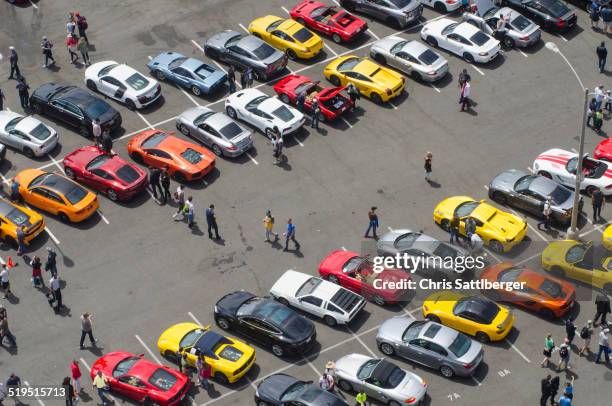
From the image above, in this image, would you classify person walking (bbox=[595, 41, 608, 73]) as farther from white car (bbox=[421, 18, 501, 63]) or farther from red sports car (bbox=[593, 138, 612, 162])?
red sports car (bbox=[593, 138, 612, 162])

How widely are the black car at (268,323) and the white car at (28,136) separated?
44.8ft

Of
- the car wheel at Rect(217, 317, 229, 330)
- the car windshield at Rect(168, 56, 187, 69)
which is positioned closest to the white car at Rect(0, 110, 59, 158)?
the car windshield at Rect(168, 56, 187, 69)

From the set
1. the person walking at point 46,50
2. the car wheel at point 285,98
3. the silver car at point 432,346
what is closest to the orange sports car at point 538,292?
the silver car at point 432,346

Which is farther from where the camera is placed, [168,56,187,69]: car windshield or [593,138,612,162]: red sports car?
[168,56,187,69]: car windshield

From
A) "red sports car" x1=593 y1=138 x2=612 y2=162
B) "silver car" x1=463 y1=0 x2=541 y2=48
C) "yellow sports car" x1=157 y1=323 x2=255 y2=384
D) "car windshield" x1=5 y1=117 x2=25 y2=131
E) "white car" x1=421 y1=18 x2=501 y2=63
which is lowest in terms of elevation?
"yellow sports car" x1=157 y1=323 x2=255 y2=384

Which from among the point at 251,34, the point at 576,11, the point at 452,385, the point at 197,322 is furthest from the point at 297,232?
the point at 576,11

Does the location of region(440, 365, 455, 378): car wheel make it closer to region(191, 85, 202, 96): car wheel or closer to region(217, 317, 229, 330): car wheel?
region(217, 317, 229, 330): car wheel

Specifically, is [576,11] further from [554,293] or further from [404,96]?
[554,293]

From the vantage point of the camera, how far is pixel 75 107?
5612 centimetres

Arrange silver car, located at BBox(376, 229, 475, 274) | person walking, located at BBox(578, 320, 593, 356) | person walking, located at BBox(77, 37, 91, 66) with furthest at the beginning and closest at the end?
person walking, located at BBox(77, 37, 91, 66)
silver car, located at BBox(376, 229, 475, 274)
person walking, located at BBox(578, 320, 593, 356)

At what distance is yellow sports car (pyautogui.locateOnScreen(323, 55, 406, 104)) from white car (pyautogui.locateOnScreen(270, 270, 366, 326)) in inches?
541

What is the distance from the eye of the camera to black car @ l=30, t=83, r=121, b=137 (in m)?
56.0

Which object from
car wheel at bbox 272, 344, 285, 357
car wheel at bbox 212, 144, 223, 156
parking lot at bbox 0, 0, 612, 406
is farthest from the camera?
car wheel at bbox 212, 144, 223, 156

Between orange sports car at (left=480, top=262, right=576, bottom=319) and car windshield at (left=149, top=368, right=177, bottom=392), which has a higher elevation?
orange sports car at (left=480, top=262, right=576, bottom=319)
